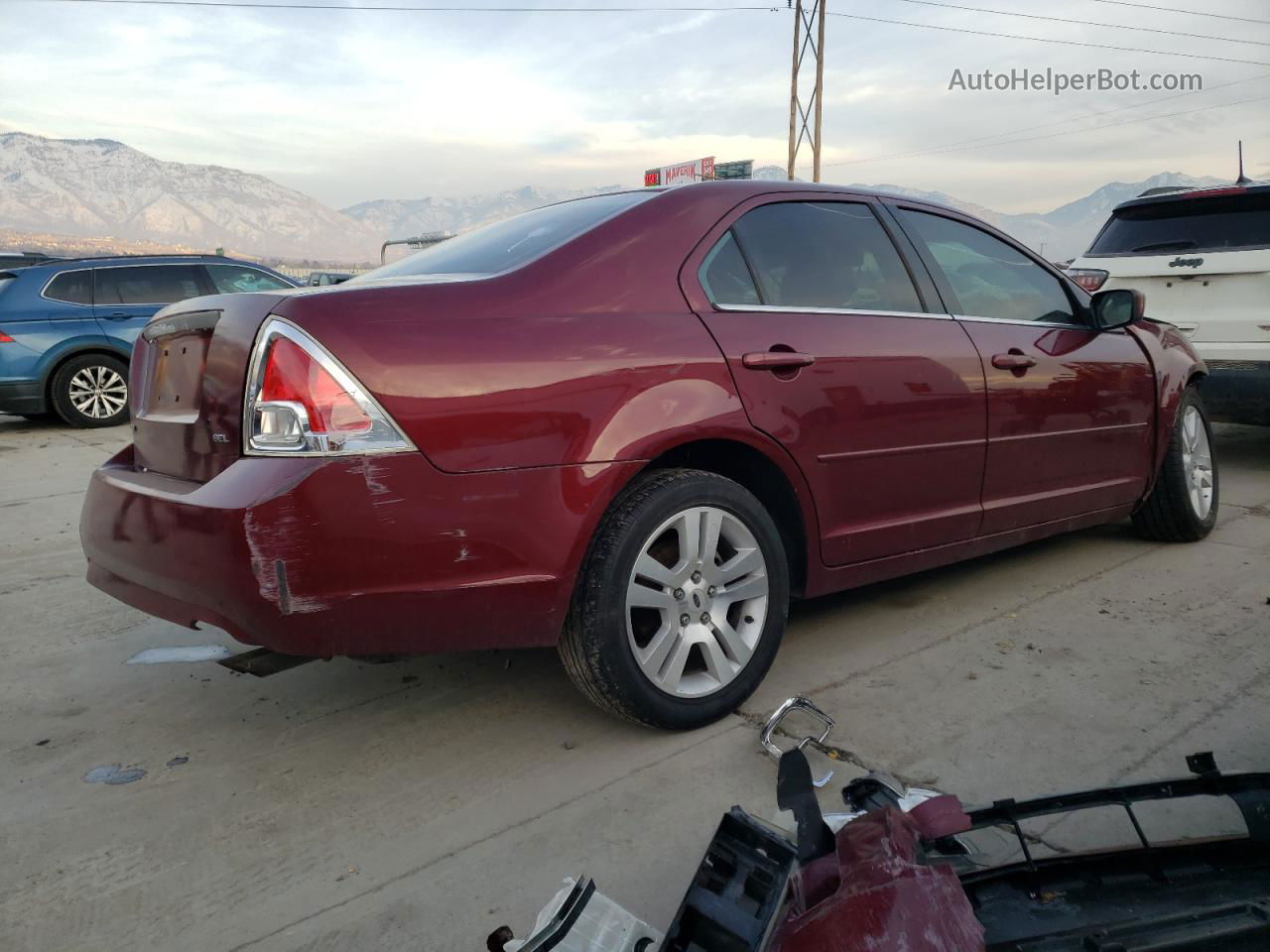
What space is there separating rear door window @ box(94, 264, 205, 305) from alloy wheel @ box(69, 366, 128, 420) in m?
0.75

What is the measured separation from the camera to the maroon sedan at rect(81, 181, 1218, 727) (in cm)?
215

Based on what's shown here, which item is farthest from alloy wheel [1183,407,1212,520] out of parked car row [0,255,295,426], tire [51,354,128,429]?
tire [51,354,128,429]

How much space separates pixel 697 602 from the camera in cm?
262

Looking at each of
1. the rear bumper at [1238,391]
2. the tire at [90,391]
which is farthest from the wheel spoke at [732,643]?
the tire at [90,391]

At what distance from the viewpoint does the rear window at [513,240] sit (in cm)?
265

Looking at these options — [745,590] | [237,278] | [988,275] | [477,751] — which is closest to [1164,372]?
[988,275]

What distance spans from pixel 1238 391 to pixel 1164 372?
6.26ft

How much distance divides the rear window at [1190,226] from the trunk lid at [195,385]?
18.8 feet

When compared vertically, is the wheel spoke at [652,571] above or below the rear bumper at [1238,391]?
below

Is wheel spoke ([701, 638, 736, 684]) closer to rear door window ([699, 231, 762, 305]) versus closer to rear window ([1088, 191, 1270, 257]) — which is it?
rear door window ([699, 231, 762, 305])

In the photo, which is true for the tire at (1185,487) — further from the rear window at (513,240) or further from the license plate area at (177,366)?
the license plate area at (177,366)

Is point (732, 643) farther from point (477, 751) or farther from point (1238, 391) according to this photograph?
point (1238, 391)

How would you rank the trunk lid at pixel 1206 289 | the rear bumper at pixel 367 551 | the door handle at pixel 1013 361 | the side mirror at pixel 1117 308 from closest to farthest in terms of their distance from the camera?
the rear bumper at pixel 367 551, the door handle at pixel 1013 361, the side mirror at pixel 1117 308, the trunk lid at pixel 1206 289

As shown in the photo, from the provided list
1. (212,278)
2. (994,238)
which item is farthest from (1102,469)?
(212,278)
